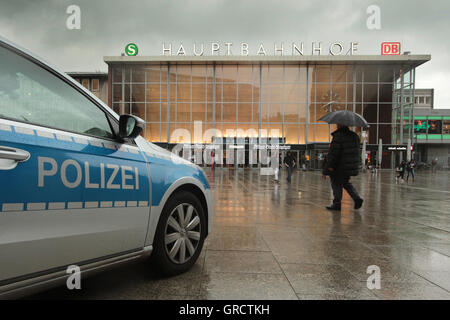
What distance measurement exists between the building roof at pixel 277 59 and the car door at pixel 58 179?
109ft

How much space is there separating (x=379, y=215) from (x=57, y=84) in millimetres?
6427

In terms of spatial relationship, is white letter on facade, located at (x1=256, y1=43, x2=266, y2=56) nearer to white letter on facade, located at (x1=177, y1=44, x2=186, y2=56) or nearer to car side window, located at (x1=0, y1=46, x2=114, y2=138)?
white letter on facade, located at (x1=177, y1=44, x2=186, y2=56)

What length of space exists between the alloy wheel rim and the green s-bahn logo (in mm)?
37716

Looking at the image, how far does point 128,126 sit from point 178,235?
112 centimetres

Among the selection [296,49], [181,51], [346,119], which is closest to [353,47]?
[296,49]

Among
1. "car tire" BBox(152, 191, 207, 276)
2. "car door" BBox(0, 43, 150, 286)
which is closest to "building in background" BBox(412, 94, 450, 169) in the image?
"car tire" BBox(152, 191, 207, 276)

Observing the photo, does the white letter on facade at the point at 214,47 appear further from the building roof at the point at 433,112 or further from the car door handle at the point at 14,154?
the building roof at the point at 433,112

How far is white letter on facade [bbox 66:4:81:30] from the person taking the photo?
11.9ft

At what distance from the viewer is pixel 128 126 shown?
91.1 inches

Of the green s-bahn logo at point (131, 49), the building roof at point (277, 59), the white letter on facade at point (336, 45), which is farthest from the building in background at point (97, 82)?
the white letter on facade at point (336, 45)

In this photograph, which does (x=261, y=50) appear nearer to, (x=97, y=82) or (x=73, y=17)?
(x=97, y=82)

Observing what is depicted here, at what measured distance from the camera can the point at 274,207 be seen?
23.4 ft
